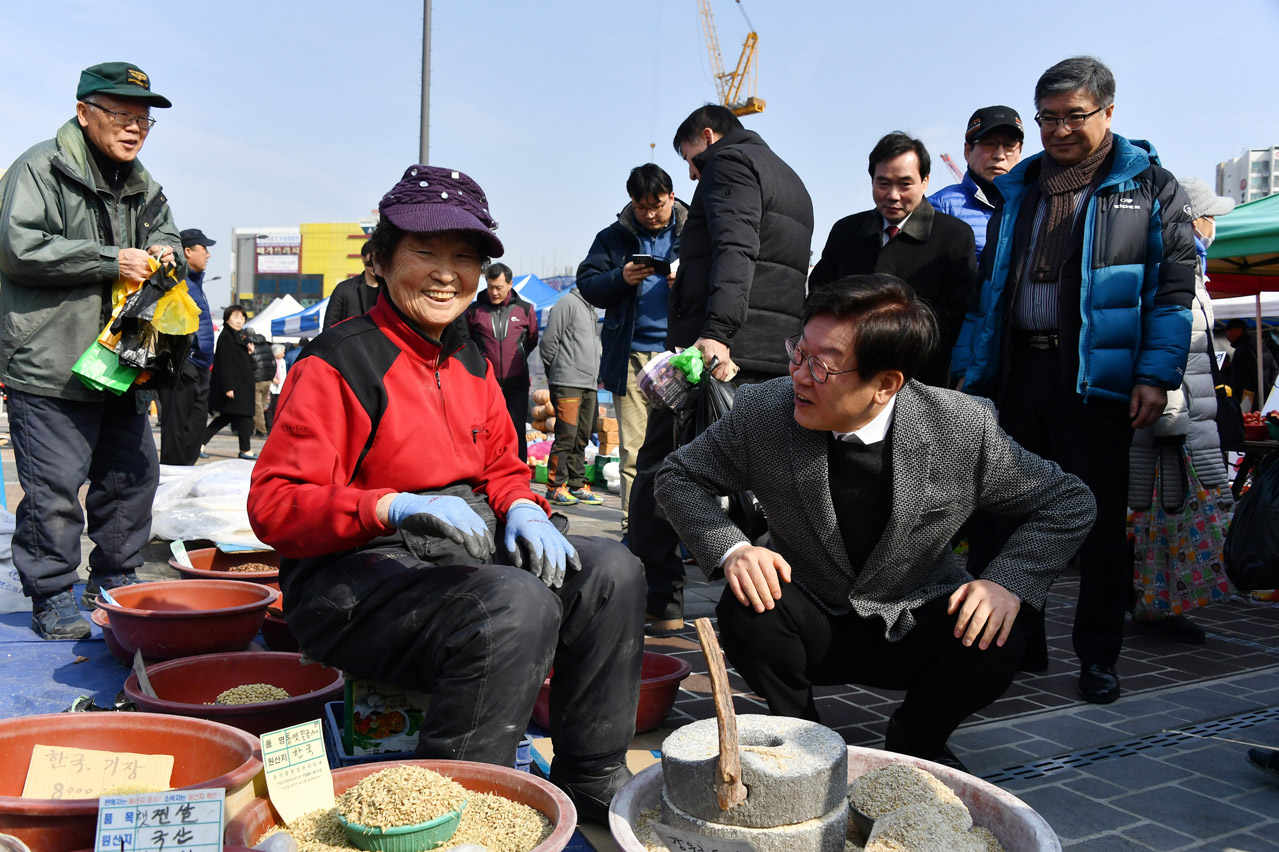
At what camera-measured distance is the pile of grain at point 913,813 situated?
64.9 inches

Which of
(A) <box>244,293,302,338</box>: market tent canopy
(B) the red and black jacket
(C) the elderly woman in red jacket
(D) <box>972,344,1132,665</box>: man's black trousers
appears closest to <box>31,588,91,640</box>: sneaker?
(C) the elderly woman in red jacket

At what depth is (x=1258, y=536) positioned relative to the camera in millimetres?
2627

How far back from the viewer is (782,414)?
2.53m

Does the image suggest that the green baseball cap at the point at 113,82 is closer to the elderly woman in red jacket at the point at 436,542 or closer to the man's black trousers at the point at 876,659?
the elderly woman in red jacket at the point at 436,542

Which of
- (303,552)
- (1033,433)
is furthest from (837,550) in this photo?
(1033,433)

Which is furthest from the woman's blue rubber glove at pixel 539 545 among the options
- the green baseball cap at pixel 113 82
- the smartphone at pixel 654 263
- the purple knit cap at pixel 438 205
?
the smartphone at pixel 654 263

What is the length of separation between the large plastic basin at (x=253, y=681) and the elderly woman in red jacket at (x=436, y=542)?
14.9 inches

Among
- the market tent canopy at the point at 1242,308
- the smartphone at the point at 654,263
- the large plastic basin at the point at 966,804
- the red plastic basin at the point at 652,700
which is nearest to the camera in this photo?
the large plastic basin at the point at 966,804

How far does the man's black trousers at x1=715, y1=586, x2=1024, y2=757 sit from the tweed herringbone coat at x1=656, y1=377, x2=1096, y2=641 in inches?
2.0

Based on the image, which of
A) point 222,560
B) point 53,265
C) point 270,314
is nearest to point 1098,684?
point 222,560

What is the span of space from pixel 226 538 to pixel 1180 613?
4404 millimetres

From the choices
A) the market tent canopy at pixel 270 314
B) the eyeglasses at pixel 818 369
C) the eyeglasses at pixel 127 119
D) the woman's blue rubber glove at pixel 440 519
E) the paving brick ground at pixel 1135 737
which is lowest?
the paving brick ground at pixel 1135 737

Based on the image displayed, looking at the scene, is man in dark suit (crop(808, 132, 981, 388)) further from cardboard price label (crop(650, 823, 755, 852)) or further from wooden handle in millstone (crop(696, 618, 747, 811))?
cardboard price label (crop(650, 823, 755, 852))

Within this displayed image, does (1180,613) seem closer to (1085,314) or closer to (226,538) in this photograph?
(1085,314)
